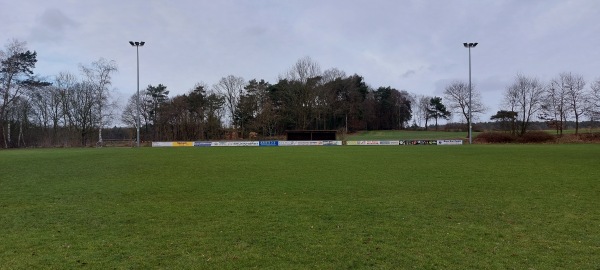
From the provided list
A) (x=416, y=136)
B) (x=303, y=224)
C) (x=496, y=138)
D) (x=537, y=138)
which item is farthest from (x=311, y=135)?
(x=303, y=224)

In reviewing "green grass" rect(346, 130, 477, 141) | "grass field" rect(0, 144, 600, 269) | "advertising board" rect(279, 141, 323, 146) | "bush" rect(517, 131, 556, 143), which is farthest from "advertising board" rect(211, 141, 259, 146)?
"grass field" rect(0, 144, 600, 269)

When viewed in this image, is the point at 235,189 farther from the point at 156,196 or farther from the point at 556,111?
the point at 556,111

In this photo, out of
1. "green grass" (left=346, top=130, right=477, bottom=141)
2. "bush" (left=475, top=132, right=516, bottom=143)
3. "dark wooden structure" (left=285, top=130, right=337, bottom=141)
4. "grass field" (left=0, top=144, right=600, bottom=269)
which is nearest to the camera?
"grass field" (left=0, top=144, right=600, bottom=269)

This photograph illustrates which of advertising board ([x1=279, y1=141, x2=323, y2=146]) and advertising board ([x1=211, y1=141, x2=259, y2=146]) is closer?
advertising board ([x1=211, y1=141, x2=259, y2=146])

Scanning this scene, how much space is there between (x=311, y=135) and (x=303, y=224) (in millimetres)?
49843

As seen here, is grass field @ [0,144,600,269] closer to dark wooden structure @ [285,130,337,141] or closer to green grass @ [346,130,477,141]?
dark wooden structure @ [285,130,337,141]

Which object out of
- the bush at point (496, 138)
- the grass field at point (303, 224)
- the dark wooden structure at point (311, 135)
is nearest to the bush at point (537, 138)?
the bush at point (496, 138)

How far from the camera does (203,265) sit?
4.98 metres

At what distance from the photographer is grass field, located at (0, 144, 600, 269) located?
5.20 metres

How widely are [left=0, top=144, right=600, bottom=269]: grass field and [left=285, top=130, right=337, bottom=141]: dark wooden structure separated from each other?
1706 inches

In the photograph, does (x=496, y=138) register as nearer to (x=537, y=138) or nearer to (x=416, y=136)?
(x=537, y=138)

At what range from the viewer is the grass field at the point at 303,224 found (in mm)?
5203

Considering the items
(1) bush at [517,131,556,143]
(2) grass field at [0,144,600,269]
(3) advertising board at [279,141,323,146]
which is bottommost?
(2) grass field at [0,144,600,269]

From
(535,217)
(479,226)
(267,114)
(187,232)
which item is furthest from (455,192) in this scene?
(267,114)
